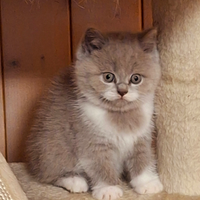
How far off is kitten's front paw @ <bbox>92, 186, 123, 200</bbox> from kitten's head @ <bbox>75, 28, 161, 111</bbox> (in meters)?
0.24

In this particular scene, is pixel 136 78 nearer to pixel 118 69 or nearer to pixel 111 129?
pixel 118 69

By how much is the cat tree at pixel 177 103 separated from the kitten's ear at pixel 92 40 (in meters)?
0.18

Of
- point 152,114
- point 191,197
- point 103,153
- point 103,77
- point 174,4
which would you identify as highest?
point 174,4

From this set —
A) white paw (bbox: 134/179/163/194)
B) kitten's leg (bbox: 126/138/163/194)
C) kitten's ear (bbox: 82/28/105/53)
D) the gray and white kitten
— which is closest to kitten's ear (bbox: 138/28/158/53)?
the gray and white kitten

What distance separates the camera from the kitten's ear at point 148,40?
1.17 m

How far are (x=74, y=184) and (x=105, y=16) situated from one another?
0.71 metres

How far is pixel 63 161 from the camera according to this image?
127 centimetres

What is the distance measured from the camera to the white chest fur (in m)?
1.20

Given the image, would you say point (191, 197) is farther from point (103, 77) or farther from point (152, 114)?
point (103, 77)

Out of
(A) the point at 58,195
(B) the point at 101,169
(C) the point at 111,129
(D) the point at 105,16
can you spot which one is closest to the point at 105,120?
(C) the point at 111,129

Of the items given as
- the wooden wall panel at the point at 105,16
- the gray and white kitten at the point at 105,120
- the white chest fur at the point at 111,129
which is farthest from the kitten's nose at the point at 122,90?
the wooden wall panel at the point at 105,16

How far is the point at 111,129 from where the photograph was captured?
3.94 feet

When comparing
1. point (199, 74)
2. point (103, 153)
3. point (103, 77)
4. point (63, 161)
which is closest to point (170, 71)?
point (199, 74)

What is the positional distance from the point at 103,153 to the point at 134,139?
0.11 meters
